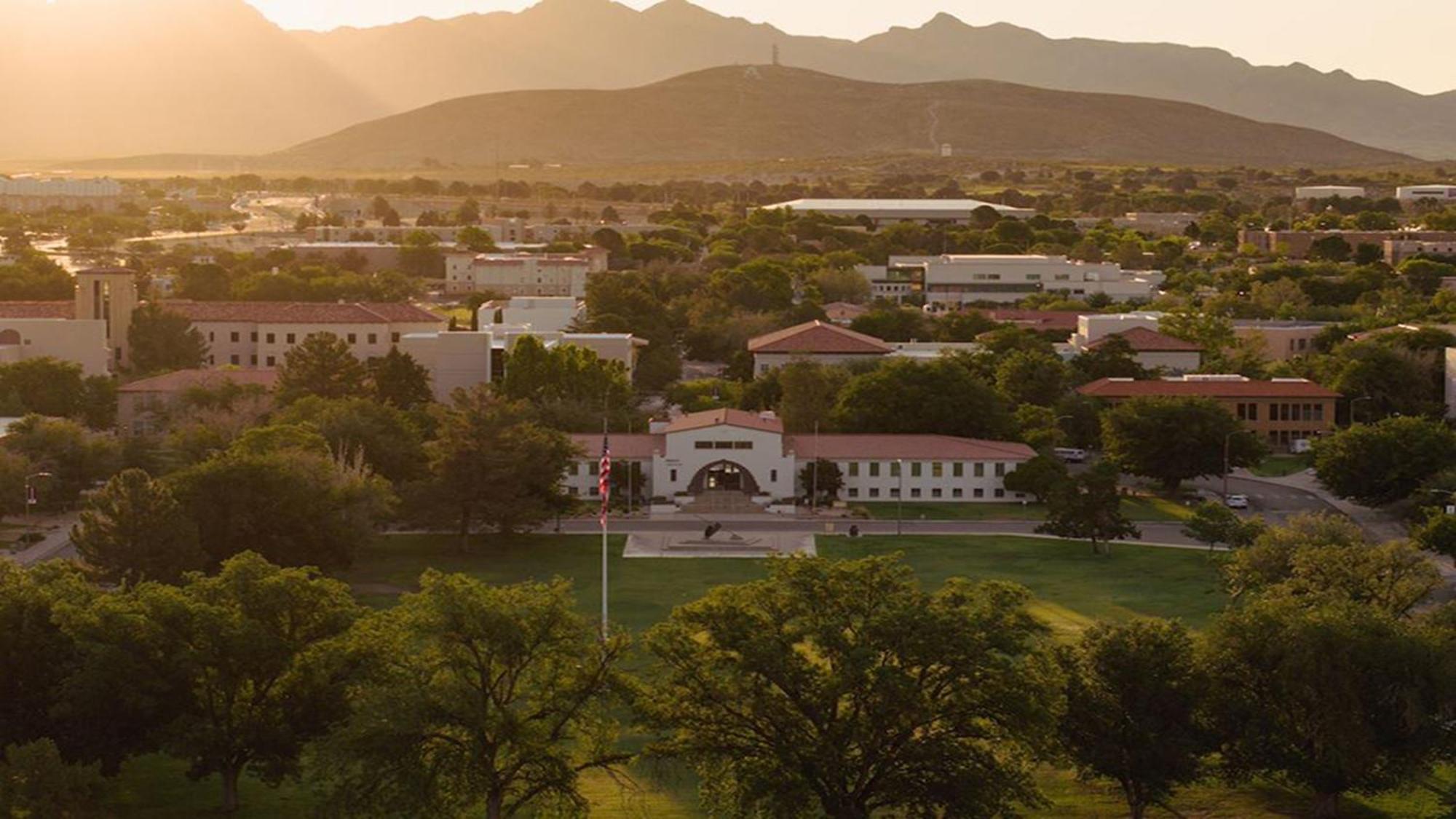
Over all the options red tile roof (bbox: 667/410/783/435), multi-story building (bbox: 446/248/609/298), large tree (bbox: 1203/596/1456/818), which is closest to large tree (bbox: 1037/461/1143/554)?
red tile roof (bbox: 667/410/783/435)

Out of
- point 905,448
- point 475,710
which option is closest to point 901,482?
point 905,448

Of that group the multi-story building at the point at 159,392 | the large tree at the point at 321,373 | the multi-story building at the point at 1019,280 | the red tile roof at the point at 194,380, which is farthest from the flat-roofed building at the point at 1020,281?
the multi-story building at the point at 159,392

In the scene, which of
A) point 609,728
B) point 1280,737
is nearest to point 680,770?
point 609,728

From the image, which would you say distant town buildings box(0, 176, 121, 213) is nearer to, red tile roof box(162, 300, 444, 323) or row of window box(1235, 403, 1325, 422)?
red tile roof box(162, 300, 444, 323)

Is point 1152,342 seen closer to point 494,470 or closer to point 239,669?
point 494,470

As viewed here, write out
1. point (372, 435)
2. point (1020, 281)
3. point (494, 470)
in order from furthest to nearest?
point (1020, 281), point (372, 435), point (494, 470)

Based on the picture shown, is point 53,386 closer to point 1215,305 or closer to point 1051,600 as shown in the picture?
point 1051,600
